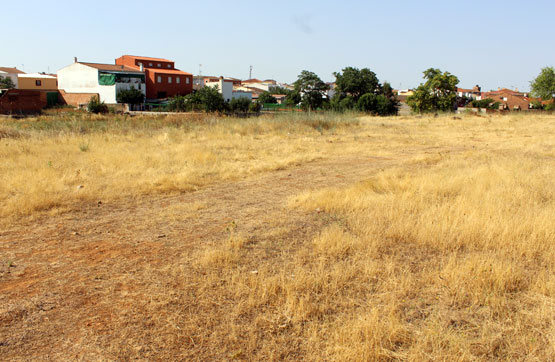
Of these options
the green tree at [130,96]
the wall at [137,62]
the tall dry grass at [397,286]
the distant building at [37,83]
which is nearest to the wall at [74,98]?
the green tree at [130,96]

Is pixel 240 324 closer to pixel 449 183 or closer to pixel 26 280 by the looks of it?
pixel 26 280

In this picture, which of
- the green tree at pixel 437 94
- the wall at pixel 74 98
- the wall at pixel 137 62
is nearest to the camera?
the green tree at pixel 437 94

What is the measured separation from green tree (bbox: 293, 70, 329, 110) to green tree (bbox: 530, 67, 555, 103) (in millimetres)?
28651

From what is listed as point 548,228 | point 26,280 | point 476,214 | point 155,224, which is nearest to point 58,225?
point 155,224

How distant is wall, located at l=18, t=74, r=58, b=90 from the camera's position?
60438 millimetres

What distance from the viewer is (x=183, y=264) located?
4.12 m

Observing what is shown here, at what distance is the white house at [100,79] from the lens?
52.8 metres

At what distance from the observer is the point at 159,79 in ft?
193

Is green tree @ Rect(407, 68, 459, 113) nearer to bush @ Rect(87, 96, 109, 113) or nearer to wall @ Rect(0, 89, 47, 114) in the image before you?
bush @ Rect(87, 96, 109, 113)

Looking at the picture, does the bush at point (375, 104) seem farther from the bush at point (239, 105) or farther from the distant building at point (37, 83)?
the distant building at point (37, 83)

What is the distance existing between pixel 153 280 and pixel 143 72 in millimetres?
59983

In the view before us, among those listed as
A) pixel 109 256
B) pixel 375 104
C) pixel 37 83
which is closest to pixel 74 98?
pixel 37 83

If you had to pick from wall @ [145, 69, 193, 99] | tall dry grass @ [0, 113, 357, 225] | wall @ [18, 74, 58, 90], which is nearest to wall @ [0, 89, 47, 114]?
wall @ [145, 69, 193, 99]

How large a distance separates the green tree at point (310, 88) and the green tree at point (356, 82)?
3.36 meters
